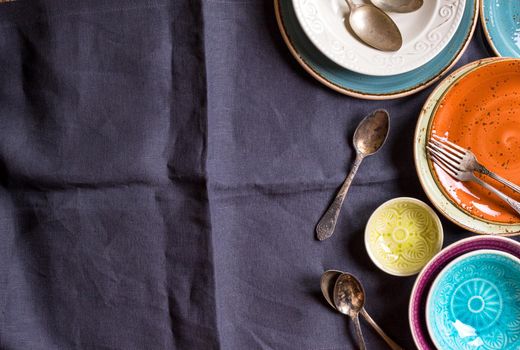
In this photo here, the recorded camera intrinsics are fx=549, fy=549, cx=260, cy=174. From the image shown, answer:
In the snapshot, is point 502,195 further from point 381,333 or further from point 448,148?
point 381,333

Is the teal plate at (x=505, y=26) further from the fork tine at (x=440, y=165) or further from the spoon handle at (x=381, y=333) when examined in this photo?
the spoon handle at (x=381, y=333)

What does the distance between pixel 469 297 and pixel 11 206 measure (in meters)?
0.58

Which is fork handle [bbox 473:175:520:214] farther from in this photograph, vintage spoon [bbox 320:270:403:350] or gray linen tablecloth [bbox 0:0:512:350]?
vintage spoon [bbox 320:270:403:350]

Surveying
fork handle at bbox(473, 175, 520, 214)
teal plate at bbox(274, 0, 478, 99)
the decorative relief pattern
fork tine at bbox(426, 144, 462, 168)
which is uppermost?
teal plate at bbox(274, 0, 478, 99)

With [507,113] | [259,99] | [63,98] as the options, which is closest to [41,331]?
[63,98]

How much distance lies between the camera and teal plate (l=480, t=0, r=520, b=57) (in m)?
0.68

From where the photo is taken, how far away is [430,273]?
0.64 meters

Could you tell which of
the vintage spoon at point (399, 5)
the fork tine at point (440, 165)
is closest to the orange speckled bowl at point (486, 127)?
the fork tine at point (440, 165)

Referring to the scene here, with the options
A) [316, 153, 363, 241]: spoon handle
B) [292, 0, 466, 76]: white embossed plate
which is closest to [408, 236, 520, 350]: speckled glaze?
[316, 153, 363, 241]: spoon handle

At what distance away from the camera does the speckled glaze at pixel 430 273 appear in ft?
2.08

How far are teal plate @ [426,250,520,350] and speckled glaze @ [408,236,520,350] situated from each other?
0.05ft

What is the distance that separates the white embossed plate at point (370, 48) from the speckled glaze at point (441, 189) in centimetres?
4

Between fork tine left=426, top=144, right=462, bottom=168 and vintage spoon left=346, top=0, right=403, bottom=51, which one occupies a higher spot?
vintage spoon left=346, top=0, right=403, bottom=51

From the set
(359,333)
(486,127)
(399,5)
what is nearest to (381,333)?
(359,333)
